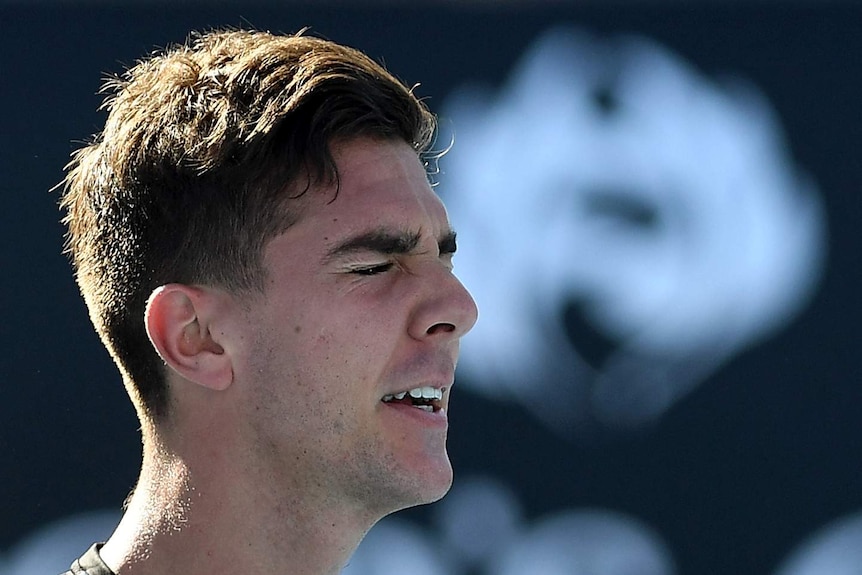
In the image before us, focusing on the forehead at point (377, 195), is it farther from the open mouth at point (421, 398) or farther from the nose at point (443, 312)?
the open mouth at point (421, 398)

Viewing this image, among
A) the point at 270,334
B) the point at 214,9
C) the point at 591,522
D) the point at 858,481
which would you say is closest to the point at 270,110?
the point at 270,334

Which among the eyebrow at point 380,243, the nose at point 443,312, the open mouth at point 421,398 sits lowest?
the open mouth at point 421,398

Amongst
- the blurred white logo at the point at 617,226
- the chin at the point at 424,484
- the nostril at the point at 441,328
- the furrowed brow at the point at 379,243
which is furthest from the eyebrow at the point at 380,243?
the blurred white logo at the point at 617,226

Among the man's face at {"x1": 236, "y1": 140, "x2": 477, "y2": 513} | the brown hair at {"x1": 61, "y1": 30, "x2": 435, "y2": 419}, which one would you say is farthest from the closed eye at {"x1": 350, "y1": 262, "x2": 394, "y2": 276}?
the brown hair at {"x1": 61, "y1": 30, "x2": 435, "y2": 419}

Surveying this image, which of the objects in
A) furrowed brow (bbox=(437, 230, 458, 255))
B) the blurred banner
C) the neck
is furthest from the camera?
the blurred banner

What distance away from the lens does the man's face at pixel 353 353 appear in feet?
5.58

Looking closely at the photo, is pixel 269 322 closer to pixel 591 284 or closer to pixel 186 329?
pixel 186 329

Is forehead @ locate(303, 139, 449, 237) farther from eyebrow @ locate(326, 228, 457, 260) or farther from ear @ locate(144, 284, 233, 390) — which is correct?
ear @ locate(144, 284, 233, 390)

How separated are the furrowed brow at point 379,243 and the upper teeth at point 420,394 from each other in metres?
0.19

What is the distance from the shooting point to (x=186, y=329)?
1733 mm

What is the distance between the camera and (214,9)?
8.86ft

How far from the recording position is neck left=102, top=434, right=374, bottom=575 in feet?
5.56

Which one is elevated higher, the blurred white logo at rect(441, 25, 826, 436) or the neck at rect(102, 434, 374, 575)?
the neck at rect(102, 434, 374, 575)

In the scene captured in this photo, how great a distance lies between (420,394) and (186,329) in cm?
32
